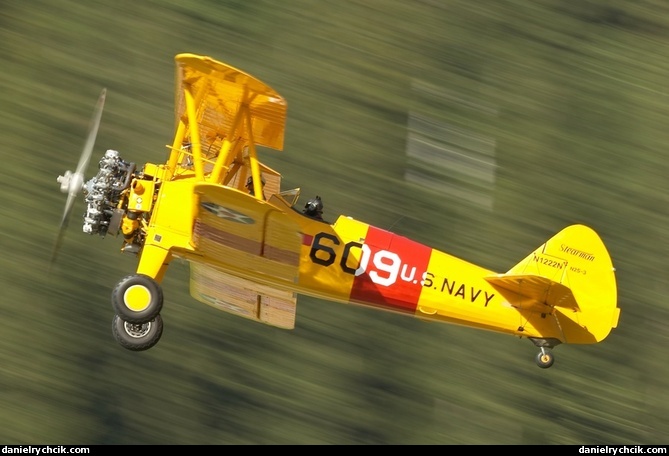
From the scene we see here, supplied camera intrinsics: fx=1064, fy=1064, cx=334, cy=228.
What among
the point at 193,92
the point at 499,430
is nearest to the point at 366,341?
the point at 499,430

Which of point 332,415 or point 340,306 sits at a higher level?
point 340,306

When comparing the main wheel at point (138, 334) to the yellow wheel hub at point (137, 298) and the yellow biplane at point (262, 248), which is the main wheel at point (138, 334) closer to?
the yellow biplane at point (262, 248)

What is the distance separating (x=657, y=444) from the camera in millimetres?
16719

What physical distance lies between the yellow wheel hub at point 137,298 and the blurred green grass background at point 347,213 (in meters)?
6.84

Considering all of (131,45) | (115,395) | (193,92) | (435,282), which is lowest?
(115,395)

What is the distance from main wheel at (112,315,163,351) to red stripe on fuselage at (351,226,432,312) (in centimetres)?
174

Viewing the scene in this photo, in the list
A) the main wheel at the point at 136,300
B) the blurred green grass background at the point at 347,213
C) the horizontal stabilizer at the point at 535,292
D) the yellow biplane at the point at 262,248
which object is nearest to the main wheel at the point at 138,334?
the yellow biplane at the point at 262,248

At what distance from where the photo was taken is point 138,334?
29.1 feet

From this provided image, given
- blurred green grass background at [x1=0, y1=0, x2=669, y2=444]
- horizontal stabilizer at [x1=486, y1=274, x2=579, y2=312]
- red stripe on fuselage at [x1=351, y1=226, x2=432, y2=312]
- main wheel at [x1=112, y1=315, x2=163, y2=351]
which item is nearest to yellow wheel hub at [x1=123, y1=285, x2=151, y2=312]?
main wheel at [x1=112, y1=315, x2=163, y2=351]

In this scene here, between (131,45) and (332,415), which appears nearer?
(332,415)

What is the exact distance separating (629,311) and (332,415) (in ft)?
17.4

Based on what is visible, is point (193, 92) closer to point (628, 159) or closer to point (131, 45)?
point (131, 45)

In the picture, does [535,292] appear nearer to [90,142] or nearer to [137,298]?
[137,298]

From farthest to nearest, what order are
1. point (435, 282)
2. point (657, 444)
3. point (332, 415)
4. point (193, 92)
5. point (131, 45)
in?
point (131, 45), point (657, 444), point (332, 415), point (435, 282), point (193, 92)
